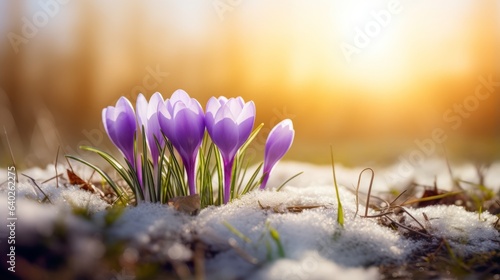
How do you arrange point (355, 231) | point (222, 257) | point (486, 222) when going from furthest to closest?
point (486, 222), point (355, 231), point (222, 257)

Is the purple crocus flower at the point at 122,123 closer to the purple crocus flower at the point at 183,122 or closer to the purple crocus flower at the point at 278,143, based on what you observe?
the purple crocus flower at the point at 183,122

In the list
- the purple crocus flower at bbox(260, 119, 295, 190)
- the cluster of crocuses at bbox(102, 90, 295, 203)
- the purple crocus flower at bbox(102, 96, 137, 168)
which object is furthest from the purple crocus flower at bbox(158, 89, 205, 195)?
the purple crocus flower at bbox(260, 119, 295, 190)

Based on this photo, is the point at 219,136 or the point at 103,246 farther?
the point at 219,136

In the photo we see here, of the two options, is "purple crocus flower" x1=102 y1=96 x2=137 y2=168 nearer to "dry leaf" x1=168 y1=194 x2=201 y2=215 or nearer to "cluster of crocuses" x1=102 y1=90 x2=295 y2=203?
"cluster of crocuses" x1=102 y1=90 x2=295 y2=203

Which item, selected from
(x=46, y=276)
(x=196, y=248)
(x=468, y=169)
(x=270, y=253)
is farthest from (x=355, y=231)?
(x=468, y=169)

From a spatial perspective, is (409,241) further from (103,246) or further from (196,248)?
(103,246)

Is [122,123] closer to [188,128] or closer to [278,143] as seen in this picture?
[188,128]

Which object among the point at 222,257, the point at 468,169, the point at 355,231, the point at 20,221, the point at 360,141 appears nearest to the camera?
the point at 20,221
